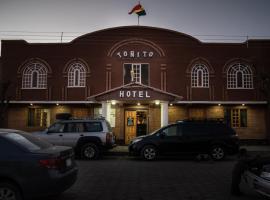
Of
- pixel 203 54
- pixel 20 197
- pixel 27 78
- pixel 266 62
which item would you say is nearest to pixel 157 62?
pixel 203 54

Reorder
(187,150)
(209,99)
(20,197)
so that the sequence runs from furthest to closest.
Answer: (209,99)
(187,150)
(20,197)

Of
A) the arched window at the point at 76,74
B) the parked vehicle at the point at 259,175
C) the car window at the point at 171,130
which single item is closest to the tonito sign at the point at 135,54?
the arched window at the point at 76,74

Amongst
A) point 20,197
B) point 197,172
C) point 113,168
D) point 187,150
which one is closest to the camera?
point 20,197

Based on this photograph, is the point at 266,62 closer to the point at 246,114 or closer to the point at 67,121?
the point at 246,114

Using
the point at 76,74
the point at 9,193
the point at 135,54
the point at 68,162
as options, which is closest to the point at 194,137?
the point at 68,162

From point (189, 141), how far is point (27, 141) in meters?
9.83

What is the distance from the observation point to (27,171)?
631cm

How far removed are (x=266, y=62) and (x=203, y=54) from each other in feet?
15.7

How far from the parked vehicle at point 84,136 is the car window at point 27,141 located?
813 centimetres

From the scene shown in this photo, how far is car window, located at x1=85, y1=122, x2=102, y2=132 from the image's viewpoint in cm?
1585

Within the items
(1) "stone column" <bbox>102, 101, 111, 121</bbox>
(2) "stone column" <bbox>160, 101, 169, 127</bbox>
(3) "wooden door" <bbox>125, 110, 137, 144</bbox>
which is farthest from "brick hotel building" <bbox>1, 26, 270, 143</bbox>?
(2) "stone column" <bbox>160, 101, 169, 127</bbox>

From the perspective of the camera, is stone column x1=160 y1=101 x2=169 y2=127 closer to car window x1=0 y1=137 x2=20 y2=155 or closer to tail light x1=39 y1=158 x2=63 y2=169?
tail light x1=39 y1=158 x2=63 y2=169

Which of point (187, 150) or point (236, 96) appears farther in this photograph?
point (236, 96)

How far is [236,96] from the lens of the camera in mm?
24078
